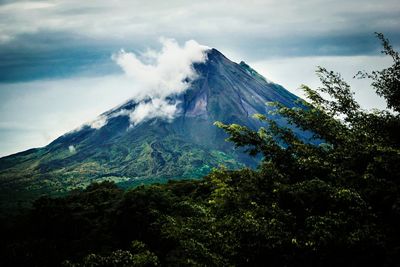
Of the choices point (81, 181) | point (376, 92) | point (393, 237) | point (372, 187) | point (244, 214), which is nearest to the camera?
point (393, 237)

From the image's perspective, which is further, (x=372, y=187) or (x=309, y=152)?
(x=309, y=152)

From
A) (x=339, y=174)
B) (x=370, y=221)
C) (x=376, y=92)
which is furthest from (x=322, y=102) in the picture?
(x=370, y=221)

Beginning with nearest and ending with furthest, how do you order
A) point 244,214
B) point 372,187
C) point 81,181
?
point 372,187, point 244,214, point 81,181

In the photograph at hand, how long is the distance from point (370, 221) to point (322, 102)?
5773 millimetres

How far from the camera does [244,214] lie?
38.9 feet

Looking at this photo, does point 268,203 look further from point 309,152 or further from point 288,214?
point 309,152

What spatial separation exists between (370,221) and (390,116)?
4781mm

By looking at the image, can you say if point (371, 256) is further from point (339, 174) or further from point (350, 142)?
point (350, 142)

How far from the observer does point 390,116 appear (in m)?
13.3

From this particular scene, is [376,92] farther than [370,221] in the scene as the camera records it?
Yes

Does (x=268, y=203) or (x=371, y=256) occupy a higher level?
(x=268, y=203)

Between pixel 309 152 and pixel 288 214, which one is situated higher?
pixel 309 152

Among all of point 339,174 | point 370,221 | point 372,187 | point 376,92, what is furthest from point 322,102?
point 370,221

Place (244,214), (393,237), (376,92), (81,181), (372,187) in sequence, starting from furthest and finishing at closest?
(81,181), (376,92), (244,214), (372,187), (393,237)
